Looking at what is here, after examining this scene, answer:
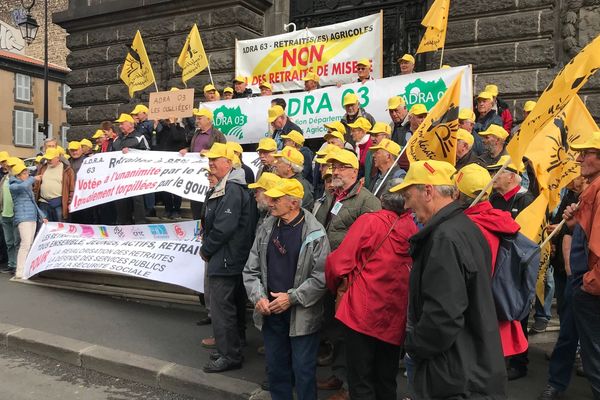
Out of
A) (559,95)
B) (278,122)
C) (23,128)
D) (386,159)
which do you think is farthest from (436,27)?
(23,128)

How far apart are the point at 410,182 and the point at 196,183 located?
454 centimetres

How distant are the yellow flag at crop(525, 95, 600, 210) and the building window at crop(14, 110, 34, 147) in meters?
39.2

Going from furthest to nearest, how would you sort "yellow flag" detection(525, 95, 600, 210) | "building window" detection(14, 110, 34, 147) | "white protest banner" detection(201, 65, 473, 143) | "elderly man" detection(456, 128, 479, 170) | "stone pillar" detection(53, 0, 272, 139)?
"building window" detection(14, 110, 34, 147), "stone pillar" detection(53, 0, 272, 139), "white protest banner" detection(201, 65, 473, 143), "elderly man" detection(456, 128, 479, 170), "yellow flag" detection(525, 95, 600, 210)

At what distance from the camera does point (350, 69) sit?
8.69 m

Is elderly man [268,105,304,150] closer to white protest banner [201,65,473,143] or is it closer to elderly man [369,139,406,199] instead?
white protest banner [201,65,473,143]

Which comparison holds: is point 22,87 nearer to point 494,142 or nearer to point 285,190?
point 494,142

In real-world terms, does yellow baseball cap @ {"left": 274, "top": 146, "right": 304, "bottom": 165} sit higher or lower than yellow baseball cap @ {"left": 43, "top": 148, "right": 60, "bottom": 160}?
lower

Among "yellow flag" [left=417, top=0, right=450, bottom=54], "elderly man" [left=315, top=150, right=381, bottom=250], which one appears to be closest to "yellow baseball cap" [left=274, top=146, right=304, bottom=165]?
"elderly man" [left=315, top=150, right=381, bottom=250]

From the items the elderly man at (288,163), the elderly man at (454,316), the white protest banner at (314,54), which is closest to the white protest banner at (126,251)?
the elderly man at (288,163)

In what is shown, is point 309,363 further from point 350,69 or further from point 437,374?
point 350,69

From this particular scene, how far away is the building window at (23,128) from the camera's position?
3669 cm

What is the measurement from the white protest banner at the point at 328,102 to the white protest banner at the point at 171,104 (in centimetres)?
66

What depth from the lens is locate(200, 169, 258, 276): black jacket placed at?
14.4ft

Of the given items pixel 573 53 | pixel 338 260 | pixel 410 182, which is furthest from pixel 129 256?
pixel 573 53
